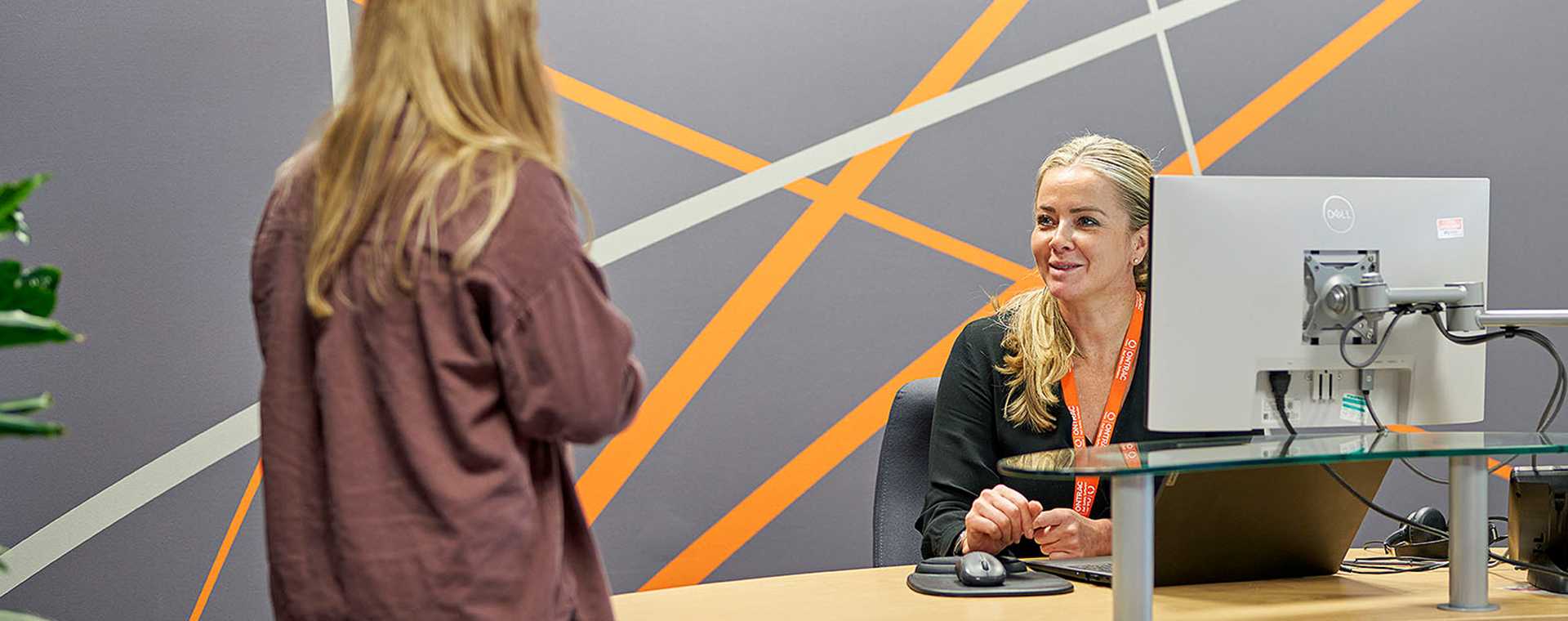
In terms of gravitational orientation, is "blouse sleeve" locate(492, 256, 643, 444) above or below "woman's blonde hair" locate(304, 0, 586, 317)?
below

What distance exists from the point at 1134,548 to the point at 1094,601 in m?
0.33

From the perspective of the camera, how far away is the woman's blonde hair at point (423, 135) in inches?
51.0

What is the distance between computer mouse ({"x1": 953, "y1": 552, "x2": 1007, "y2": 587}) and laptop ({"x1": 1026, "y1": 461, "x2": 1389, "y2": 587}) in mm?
162

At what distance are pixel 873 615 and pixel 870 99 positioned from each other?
177 cm

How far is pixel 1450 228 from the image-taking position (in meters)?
1.87

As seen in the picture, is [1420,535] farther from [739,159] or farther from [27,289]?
[27,289]

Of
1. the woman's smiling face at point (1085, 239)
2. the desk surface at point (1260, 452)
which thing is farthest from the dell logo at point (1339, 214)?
the woman's smiling face at point (1085, 239)

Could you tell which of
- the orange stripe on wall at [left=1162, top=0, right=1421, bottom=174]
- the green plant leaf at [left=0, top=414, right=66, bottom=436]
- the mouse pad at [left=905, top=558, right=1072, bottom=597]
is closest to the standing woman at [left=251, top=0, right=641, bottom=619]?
the green plant leaf at [left=0, top=414, right=66, bottom=436]

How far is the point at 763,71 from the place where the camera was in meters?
3.24

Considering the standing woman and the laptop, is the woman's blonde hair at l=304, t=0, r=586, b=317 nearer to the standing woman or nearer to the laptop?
the standing woman

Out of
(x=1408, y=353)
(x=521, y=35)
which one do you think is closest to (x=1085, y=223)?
(x=1408, y=353)

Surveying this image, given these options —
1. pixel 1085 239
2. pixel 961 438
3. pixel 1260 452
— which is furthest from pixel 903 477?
pixel 1260 452

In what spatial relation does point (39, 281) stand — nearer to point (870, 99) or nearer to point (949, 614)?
point (949, 614)

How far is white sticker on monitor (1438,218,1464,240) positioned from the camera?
1.86m
